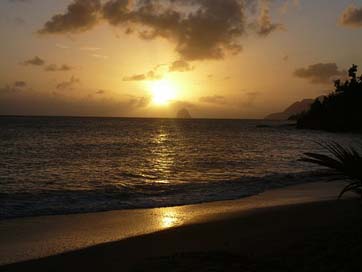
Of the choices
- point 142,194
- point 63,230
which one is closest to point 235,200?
point 142,194

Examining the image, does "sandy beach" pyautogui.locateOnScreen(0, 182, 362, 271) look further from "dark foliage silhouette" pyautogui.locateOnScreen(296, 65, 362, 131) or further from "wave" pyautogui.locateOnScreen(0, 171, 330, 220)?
"dark foliage silhouette" pyautogui.locateOnScreen(296, 65, 362, 131)

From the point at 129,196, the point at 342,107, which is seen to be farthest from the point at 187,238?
the point at 342,107

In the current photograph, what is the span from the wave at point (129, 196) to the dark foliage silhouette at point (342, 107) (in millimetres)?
A: 82869

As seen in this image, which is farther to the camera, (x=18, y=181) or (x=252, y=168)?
(x=252, y=168)

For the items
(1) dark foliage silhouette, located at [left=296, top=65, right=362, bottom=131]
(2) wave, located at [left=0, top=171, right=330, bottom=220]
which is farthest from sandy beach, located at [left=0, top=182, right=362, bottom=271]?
(1) dark foliage silhouette, located at [left=296, top=65, right=362, bottom=131]

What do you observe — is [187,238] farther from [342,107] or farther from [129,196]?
[342,107]

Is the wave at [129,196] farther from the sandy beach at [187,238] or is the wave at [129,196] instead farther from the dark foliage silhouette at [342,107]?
the dark foliage silhouette at [342,107]

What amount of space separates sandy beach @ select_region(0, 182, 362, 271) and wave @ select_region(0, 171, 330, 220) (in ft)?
3.59

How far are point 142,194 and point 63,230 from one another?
7051 mm

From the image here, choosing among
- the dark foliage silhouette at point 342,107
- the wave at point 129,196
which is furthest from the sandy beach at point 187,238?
the dark foliage silhouette at point 342,107

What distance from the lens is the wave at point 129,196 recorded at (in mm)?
13938

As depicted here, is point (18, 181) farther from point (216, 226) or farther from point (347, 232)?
point (347, 232)

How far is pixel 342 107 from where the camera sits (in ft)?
338

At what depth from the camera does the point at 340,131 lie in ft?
330
